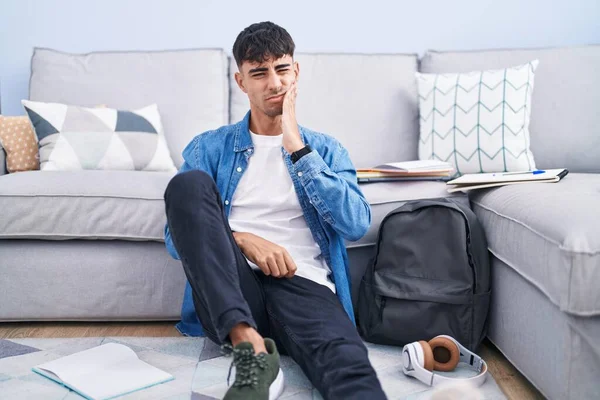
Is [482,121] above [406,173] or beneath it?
above

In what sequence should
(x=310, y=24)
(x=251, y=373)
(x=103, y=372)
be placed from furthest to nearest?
(x=310, y=24) → (x=103, y=372) → (x=251, y=373)

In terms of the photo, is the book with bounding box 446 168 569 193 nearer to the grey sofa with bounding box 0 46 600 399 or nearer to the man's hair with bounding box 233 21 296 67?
the grey sofa with bounding box 0 46 600 399

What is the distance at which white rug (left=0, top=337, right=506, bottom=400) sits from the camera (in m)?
1.47

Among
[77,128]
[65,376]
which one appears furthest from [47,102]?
[65,376]

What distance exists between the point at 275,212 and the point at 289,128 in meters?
0.23

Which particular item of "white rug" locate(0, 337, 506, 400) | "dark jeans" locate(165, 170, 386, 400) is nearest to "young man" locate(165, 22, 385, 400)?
"dark jeans" locate(165, 170, 386, 400)

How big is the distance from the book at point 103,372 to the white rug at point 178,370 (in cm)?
2

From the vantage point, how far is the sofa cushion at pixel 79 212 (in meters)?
1.86

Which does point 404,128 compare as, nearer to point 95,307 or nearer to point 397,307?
point 397,307

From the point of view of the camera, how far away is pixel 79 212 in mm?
1875

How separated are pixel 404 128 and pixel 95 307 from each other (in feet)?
4.20

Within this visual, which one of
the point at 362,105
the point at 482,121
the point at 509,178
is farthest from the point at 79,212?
the point at 482,121

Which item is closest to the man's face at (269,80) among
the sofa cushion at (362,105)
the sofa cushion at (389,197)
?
the sofa cushion at (389,197)

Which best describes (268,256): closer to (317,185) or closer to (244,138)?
(317,185)
